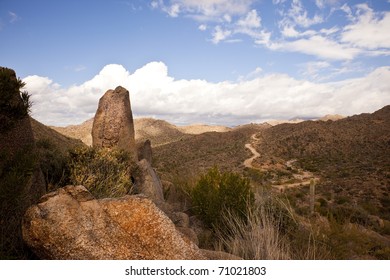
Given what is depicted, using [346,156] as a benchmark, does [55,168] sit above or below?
above

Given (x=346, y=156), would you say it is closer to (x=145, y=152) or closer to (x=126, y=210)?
(x=145, y=152)

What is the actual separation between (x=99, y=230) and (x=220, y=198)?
4.32m

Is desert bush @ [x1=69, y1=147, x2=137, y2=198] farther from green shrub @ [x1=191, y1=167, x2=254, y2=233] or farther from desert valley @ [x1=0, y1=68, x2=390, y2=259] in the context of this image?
green shrub @ [x1=191, y1=167, x2=254, y2=233]

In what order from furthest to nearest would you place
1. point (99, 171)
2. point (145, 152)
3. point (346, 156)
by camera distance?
1. point (346, 156)
2. point (145, 152)
3. point (99, 171)

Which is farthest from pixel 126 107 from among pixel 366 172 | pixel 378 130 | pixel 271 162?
pixel 378 130

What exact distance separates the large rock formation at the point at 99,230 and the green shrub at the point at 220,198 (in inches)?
132

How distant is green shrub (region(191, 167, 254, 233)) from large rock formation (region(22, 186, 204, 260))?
3.36 m

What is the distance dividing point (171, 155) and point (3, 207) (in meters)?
52.5

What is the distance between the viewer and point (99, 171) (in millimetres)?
7359

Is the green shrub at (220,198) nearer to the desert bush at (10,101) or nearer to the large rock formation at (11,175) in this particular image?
the large rock formation at (11,175)

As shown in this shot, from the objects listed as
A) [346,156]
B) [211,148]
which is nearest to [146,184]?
[346,156]

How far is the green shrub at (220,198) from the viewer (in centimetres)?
714

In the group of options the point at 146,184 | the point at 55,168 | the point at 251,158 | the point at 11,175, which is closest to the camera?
the point at 11,175

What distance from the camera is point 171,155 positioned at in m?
56.0
